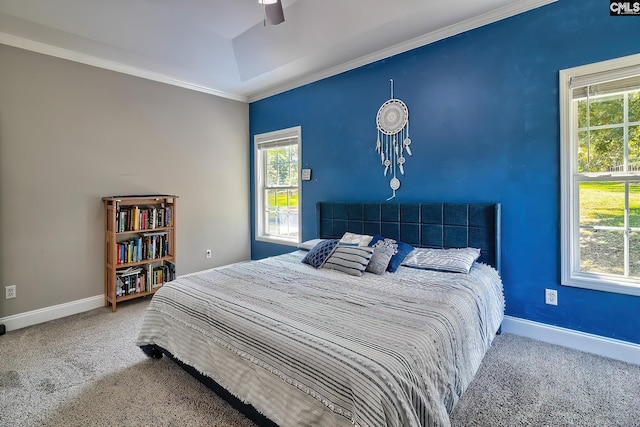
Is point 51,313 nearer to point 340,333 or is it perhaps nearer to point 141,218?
point 141,218

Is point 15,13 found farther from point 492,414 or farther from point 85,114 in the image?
point 492,414

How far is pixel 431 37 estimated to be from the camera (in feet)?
9.50

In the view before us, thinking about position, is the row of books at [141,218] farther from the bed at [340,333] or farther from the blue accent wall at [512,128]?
the blue accent wall at [512,128]

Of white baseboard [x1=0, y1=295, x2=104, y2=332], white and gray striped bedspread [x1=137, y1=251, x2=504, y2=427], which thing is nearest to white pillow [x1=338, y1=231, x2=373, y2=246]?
white and gray striped bedspread [x1=137, y1=251, x2=504, y2=427]

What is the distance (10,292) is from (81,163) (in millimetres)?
1377

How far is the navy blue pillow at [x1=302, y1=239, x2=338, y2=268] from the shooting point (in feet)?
9.13

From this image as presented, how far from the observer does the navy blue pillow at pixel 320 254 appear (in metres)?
2.78

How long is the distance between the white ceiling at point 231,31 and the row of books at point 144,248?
1.94 m

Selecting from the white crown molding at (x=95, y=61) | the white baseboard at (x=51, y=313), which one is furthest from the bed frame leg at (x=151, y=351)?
the white crown molding at (x=95, y=61)

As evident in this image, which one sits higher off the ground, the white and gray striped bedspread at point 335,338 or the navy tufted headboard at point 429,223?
the navy tufted headboard at point 429,223

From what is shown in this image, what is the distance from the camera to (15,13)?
8.14ft

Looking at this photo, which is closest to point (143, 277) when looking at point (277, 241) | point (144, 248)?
point (144, 248)

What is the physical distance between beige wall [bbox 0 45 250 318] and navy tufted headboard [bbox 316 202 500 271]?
2052mm

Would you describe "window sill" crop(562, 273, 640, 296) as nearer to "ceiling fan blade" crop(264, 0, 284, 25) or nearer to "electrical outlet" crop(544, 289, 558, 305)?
"electrical outlet" crop(544, 289, 558, 305)
